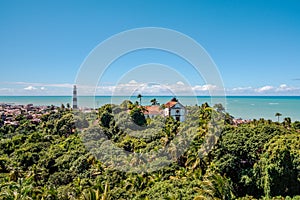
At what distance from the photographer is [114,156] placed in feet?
58.9

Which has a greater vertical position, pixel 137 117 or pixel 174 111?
pixel 174 111

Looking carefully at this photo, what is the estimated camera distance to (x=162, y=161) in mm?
16469

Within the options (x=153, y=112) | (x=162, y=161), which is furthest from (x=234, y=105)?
(x=162, y=161)

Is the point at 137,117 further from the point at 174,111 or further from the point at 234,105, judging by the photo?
the point at 234,105

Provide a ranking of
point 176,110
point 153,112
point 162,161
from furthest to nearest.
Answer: point 153,112
point 176,110
point 162,161

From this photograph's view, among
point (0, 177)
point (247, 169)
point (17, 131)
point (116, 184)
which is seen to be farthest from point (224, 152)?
point (17, 131)

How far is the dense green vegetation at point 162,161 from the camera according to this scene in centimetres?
1277

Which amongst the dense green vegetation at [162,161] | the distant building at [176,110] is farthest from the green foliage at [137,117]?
the distant building at [176,110]

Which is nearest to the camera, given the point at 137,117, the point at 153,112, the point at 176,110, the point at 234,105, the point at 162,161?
the point at 162,161

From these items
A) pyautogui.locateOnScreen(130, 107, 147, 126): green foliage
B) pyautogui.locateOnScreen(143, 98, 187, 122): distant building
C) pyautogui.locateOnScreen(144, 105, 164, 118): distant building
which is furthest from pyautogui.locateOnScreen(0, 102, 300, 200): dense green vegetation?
pyautogui.locateOnScreen(144, 105, 164, 118): distant building

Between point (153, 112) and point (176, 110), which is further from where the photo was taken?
point (153, 112)

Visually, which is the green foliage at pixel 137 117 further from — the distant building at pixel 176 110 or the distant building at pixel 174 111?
the distant building at pixel 176 110

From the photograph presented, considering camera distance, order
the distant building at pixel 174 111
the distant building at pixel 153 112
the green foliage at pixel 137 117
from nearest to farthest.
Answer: the green foliage at pixel 137 117, the distant building at pixel 174 111, the distant building at pixel 153 112

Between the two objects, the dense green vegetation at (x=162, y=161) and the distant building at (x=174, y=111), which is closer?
the dense green vegetation at (x=162, y=161)
